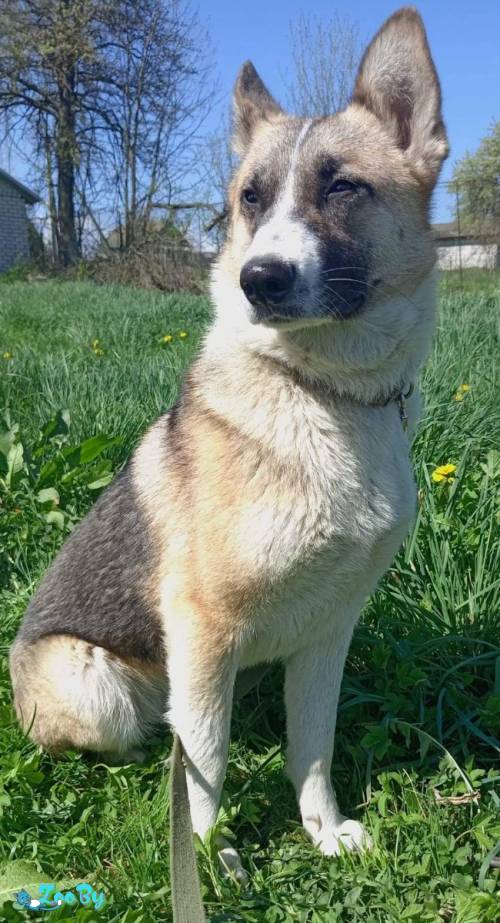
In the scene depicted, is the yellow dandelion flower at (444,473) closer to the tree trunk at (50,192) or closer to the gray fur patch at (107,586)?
the gray fur patch at (107,586)

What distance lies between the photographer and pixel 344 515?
1.73m

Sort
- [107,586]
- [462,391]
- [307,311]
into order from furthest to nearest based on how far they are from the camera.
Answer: [462,391] → [107,586] → [307,311]

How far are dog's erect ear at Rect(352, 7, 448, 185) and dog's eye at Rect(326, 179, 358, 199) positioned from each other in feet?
0.83

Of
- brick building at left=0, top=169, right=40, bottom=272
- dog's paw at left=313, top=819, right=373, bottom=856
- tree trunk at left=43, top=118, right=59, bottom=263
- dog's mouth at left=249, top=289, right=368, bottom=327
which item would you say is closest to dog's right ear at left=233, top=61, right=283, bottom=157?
dog's mouth at left=249, top=289, right=368, bottom=327

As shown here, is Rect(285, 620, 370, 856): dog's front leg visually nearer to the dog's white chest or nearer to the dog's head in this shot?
the dog's white chest

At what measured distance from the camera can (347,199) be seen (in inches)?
72.2

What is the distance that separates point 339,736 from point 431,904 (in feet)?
2.04

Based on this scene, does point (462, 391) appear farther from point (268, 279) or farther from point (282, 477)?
point (268, 279)

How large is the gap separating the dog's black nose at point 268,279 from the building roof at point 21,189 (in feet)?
92.1

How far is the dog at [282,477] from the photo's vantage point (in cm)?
171

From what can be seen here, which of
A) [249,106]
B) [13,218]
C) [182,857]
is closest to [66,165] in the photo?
[13,218]

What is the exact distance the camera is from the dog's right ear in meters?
2.23

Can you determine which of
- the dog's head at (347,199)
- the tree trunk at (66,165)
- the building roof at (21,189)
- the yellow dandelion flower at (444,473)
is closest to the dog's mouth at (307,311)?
the dog's head at (347,199)

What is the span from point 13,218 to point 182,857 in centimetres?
2901
